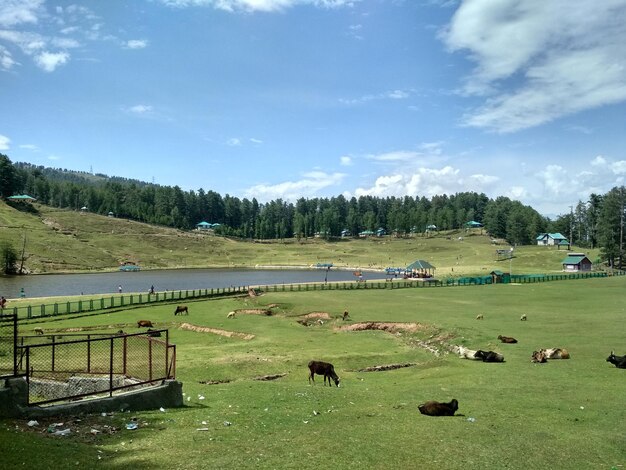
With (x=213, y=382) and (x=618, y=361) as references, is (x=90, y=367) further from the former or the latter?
(x=618, y=361)

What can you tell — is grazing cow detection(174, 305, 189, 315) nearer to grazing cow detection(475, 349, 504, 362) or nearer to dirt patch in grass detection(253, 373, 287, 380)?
dirt patch in grass detection(253, 373, 287, 380)

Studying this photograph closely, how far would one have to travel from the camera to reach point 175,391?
55.0 ft

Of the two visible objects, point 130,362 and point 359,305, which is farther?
point 359,305

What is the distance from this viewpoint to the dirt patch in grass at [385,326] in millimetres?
39406

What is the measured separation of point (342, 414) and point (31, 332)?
33.1 meters

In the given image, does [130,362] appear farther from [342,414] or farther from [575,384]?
[575,384]

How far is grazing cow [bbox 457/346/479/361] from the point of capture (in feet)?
89.7

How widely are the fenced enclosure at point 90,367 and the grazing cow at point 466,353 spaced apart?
16.4 m

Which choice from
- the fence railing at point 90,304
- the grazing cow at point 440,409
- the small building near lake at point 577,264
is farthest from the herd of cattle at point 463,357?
the small building near lake at point 577,264

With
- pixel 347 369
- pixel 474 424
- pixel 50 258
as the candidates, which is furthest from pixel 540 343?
pixel 50 258

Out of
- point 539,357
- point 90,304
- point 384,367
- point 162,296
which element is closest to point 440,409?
point 384,367

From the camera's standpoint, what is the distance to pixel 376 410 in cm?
1677

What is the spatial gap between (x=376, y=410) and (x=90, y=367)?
15.5 metres

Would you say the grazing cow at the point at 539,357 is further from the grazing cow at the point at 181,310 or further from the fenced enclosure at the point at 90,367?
the grazing cow at the point at 181,310
